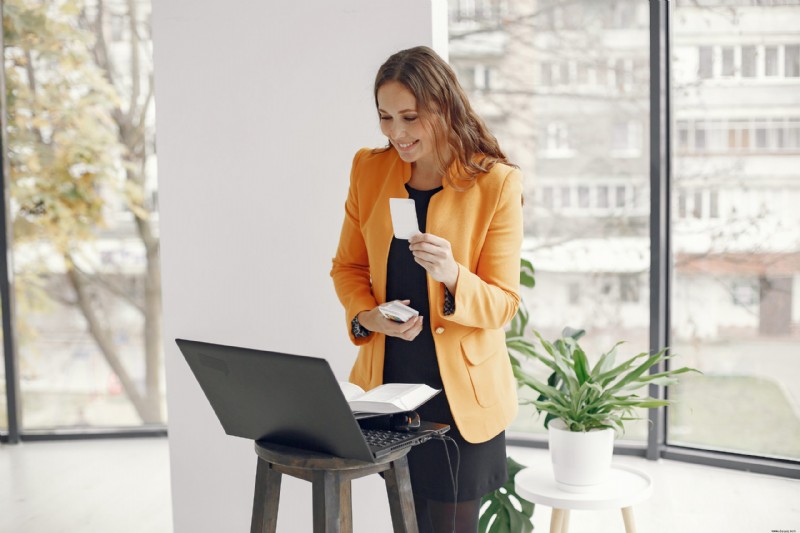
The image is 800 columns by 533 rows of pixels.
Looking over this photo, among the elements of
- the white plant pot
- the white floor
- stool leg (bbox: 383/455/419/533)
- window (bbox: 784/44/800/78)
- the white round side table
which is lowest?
the white floor

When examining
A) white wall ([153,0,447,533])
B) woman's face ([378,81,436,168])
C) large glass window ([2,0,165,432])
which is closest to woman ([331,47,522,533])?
woman's face ([378,81,436,168])

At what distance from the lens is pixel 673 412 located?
13.0 feet

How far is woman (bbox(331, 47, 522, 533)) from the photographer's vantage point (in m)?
1.77

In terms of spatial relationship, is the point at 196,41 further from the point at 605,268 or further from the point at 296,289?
the point at 605,268

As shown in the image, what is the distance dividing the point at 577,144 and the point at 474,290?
101 inches

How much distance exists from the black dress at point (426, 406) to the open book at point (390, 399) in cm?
23

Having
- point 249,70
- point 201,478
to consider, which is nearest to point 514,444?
point 201,478

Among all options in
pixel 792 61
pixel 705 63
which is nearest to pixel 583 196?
pixel 705 63

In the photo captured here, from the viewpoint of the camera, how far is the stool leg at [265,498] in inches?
61.6

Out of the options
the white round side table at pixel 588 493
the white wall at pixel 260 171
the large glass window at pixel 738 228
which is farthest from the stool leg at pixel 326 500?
the large glass window at pixel 738 228

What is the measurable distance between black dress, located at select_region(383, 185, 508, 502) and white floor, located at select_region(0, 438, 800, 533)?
1.52 m

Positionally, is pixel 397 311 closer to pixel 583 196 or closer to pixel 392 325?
pixel 392 325

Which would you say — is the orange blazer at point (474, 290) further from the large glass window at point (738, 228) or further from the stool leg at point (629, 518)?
the large glass window at point (738, 228)

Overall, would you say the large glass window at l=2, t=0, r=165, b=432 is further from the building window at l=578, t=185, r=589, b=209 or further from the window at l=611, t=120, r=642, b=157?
the window at l=611, t=120, r=642, b=157
